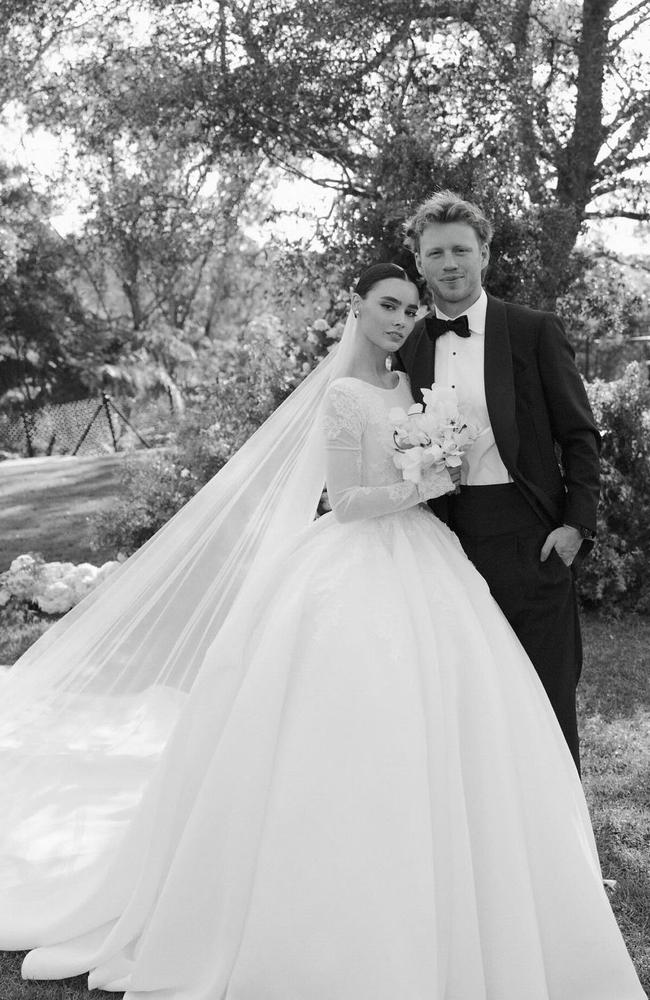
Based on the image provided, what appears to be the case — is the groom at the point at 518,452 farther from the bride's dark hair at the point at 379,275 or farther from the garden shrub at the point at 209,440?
the garden shrub at the point at 209,440

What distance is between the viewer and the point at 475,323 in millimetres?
3459

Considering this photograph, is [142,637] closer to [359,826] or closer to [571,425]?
[359,826]

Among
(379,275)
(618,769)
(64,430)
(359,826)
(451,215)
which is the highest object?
(451,215)

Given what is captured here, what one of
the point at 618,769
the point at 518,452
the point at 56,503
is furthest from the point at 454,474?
the point at 56,503

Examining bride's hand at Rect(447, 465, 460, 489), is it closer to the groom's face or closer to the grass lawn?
the groom's face

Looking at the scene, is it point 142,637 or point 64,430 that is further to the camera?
point 64,430

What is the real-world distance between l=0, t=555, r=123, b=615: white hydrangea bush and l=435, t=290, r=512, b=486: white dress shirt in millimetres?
4639

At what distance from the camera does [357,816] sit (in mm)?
2691

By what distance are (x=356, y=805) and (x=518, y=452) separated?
1.30 metres

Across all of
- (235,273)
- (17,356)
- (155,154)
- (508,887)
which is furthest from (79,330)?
(508,887)

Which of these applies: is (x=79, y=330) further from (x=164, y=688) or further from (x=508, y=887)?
(x=508, y=887)

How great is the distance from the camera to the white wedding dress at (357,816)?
261cm

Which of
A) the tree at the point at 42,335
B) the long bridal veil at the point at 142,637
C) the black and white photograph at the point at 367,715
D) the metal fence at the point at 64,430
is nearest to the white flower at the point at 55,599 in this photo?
the black and white photograph at the point at 367,715

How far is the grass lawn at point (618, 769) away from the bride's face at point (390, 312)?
6.98 ft
